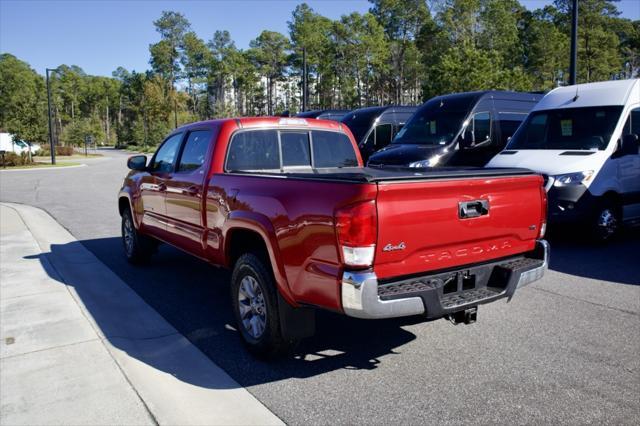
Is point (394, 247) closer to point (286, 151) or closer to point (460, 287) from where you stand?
point (460, 287)

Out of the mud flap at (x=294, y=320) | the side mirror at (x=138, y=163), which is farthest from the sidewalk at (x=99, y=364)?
the side mirror at (x=138, y=163)

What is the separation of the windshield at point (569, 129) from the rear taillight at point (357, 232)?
651 cm

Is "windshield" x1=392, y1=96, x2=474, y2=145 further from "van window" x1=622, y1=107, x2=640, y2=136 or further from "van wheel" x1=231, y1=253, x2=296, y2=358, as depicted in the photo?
"van wheel" x1=231, y1=253, x2=296, y2=358

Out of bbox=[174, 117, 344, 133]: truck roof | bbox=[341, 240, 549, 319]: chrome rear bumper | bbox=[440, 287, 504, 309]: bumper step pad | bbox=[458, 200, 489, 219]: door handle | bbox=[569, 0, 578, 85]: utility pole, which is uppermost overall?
bbox=[569, 0, 578, 85]: utility pole

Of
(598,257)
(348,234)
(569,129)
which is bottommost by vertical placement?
(598,257)

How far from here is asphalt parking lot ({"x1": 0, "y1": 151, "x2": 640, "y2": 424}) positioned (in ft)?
11.3

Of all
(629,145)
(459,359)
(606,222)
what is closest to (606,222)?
(606,222)

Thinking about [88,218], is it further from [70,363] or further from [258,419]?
[258,419]

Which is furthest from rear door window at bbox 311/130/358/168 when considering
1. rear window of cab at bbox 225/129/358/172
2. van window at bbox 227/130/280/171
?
van window at bbox 227/130/280/171

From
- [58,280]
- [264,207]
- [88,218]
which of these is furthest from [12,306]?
[88,218]

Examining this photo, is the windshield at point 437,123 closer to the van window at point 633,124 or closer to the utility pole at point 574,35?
the van window at point 633,124

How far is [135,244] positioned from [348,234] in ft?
15.8

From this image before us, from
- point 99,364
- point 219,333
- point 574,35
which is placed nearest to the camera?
point 99,364

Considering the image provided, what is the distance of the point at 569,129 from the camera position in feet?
29.1
